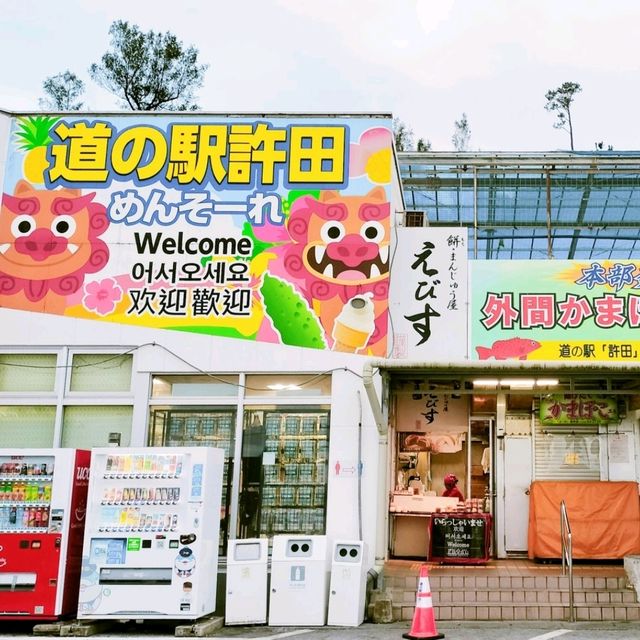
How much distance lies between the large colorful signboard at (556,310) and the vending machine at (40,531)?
5.56m

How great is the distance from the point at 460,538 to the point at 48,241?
7314 mm

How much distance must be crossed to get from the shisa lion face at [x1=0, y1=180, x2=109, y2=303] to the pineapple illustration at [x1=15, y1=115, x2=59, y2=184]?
0.65ft

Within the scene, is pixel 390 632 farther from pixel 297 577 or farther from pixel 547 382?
pixel 547 382

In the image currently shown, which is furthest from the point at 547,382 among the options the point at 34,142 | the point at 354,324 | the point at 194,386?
the point at 34,142

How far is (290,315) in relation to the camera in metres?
10.8

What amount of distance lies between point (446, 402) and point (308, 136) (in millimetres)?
4940

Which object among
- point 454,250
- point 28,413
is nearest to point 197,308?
point 28,413

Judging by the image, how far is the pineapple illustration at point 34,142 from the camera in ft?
37.7

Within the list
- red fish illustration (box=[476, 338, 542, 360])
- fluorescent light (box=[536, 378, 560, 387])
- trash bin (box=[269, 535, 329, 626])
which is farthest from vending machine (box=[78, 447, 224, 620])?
fluorescent light (box=[536, 378, 560, 387])

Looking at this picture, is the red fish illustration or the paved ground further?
the red fish illustration

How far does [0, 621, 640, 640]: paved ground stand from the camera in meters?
8.55

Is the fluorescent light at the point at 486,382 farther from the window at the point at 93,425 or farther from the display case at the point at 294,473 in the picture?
the window at the point at 93,425

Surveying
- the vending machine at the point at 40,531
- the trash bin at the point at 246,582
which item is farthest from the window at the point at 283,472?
the vending machine at the point at 40,531

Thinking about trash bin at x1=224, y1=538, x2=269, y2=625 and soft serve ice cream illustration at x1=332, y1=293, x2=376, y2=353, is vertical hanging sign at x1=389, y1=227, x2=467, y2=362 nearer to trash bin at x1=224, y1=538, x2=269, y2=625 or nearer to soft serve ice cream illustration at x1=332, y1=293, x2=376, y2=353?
soft serve ice cream illustration at x1=332, y1=293, x2=376, y2=353
